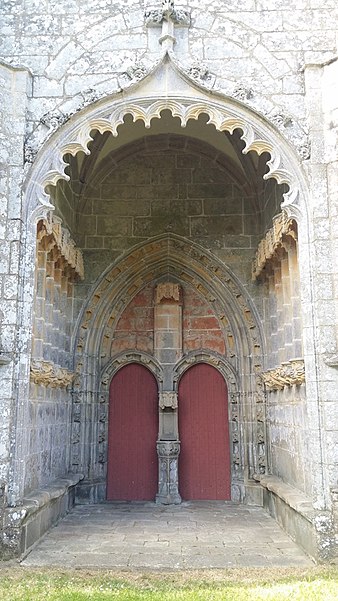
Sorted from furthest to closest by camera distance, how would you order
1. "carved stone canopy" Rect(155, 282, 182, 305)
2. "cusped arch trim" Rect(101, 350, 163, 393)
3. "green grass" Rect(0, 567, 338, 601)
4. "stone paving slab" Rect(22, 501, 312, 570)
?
1. "carved stone canopy" Rect(155, 282, 182, 305)
2. "cusped arch trim" Rect(101, 350, 163, 393)
3. "stone paving slab" Rect(22, 501, 312, 570)
4. "green grass" Rect(0, 567, 338, 601)

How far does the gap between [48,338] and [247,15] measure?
421cm

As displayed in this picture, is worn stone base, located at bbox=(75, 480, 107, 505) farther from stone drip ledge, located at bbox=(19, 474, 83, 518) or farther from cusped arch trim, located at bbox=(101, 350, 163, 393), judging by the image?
cusped arch trim, located at bbox=(101, 350, 163, 393)

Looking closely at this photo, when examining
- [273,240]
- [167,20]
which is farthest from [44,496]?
[167,20]

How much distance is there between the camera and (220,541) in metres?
5.69

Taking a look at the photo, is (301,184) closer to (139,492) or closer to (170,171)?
(170,171)

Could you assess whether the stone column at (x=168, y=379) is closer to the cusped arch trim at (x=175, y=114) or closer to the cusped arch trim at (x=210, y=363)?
the cusped arch trim at (x=210, y=363)

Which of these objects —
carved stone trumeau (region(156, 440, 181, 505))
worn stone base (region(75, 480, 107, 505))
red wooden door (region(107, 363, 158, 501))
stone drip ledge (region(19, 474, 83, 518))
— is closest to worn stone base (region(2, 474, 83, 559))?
stone drip ledge (region(19, 474, 83, 518))

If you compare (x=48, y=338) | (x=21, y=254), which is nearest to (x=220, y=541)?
(x=48, y=338)

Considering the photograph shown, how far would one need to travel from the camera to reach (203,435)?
8172mm

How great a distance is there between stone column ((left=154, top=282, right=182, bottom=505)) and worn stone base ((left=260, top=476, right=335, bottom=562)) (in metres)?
1.46

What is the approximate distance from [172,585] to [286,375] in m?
2.71

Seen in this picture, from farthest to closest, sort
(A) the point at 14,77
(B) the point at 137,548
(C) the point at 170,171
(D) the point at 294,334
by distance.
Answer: (C) the point at 170,171 < (D) the point at 294,334 < (A) the point at 14,77 < (B) the point at 137,548

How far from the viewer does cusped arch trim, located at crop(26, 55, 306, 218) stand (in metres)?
5.67

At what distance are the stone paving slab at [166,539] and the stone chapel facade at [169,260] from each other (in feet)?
0.74
